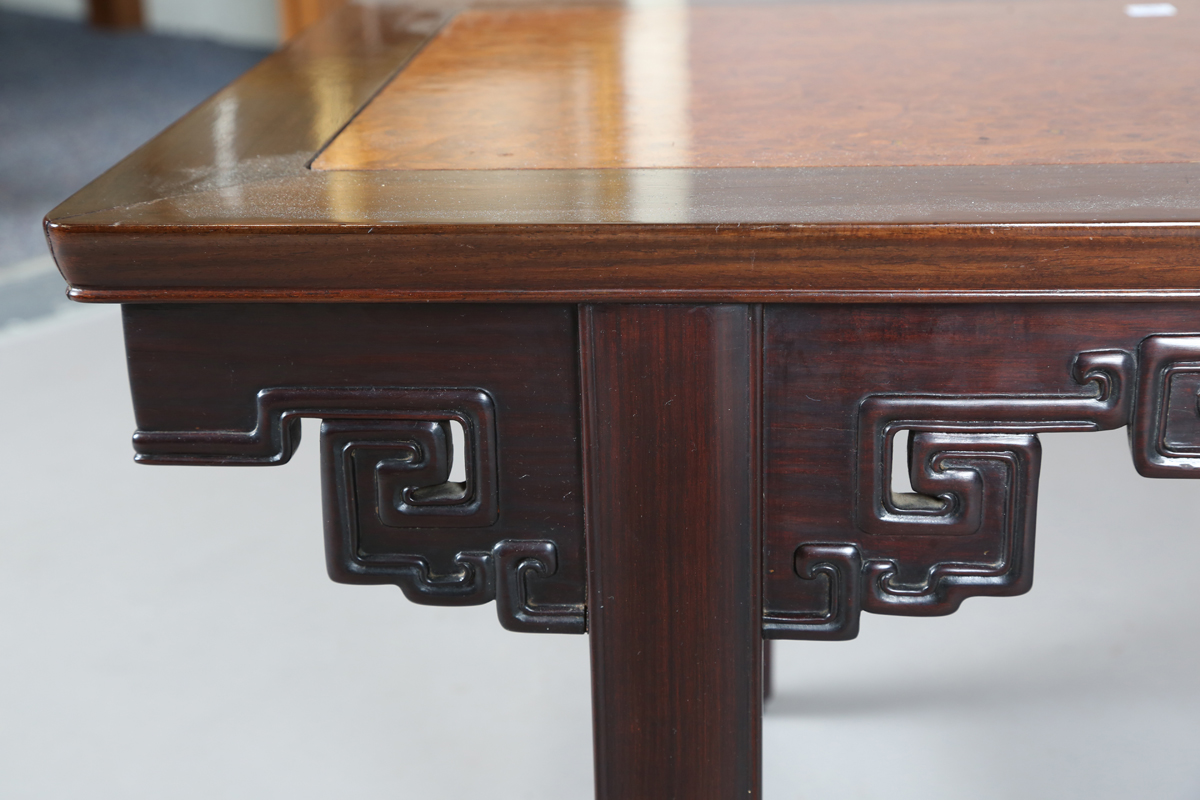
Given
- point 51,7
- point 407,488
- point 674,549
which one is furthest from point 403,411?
point 51,7

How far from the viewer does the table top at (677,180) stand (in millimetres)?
497

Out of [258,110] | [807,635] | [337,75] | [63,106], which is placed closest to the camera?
[807,635]

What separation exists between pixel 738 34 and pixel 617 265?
58 cm

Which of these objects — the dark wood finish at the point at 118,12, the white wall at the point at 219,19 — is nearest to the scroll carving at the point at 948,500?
the white wall at the point at 219,19

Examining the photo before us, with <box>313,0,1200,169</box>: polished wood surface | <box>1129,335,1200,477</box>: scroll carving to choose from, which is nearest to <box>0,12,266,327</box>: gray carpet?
<box>313,0,1200,169</box>: polished wood surface

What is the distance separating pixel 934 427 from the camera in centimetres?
55

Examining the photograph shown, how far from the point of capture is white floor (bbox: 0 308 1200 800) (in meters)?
1.05

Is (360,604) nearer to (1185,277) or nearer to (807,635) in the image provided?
(807,635)

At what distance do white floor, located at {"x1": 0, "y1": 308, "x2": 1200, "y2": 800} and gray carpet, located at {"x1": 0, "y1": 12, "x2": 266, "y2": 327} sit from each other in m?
0.89

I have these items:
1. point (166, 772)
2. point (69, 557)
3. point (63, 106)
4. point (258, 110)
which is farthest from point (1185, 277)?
point (63, 106)

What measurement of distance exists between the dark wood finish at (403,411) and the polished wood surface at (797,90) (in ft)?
0.40

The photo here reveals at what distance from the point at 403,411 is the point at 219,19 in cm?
378

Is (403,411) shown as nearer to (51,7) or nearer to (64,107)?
(64,107)

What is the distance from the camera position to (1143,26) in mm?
979
